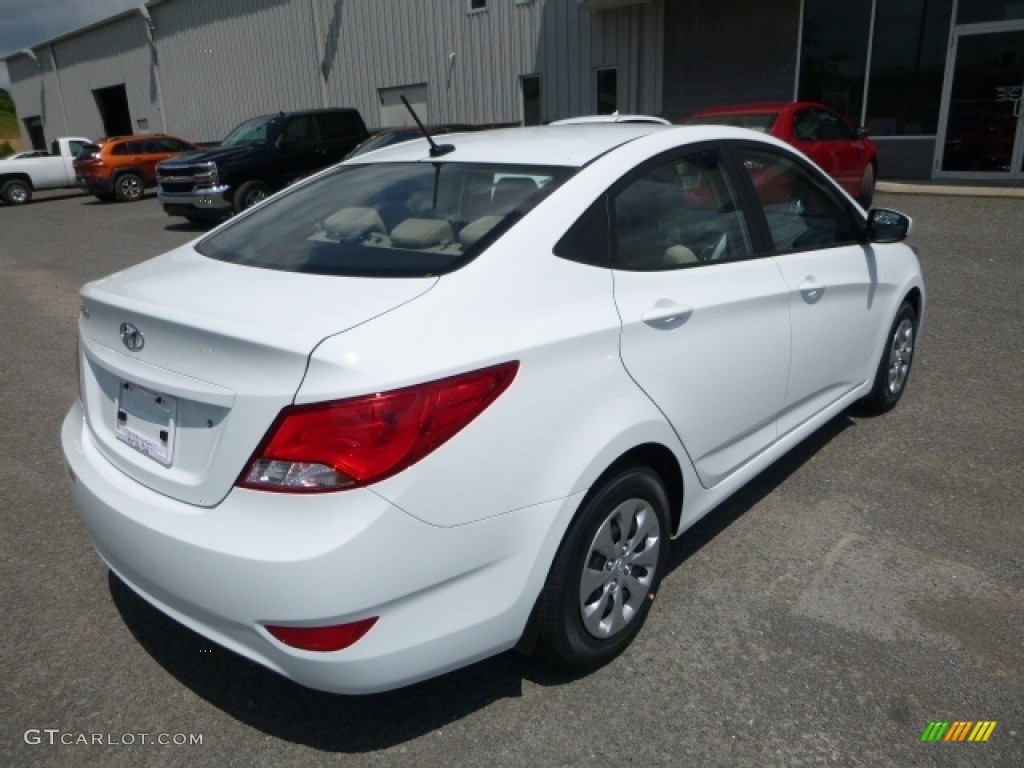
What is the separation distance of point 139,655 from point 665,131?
264 cm

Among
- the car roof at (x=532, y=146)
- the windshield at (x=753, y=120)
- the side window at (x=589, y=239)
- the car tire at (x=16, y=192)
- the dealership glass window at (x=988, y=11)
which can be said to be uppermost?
the dealership glass window at (x=988, y=11)

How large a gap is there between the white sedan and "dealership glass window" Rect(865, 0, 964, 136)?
12.9 metres

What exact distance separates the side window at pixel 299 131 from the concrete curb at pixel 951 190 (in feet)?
32.7

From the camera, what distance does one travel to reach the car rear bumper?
1.93 m

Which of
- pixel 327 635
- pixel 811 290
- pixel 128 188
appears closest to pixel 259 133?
pixel 128 188

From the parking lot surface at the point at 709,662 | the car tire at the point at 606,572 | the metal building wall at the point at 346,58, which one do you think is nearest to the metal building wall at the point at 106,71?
the metal building wall at the point at 346,58

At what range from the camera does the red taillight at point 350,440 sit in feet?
6.33

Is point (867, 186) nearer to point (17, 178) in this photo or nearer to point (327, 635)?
point (327, 635)

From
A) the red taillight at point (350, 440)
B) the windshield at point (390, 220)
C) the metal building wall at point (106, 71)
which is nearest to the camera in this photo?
the red taillight at point (350, 440)

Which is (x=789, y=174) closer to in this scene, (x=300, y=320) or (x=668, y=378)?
(x=668, y=378)

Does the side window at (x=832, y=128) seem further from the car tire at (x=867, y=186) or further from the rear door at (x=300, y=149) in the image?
the rear door at (x=300, y=149)

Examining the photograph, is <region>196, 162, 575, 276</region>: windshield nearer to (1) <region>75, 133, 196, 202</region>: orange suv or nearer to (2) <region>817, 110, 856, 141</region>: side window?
(2) <region>817, 110, 856, 141</region>: side window

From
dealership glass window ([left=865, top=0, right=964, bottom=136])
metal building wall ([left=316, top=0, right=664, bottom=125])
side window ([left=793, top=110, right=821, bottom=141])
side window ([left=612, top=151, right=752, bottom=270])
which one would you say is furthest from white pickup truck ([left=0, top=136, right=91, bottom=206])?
side window ([left=612, top=151, right=752, bottom=270])

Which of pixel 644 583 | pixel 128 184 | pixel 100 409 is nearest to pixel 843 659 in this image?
pixel 644 583
